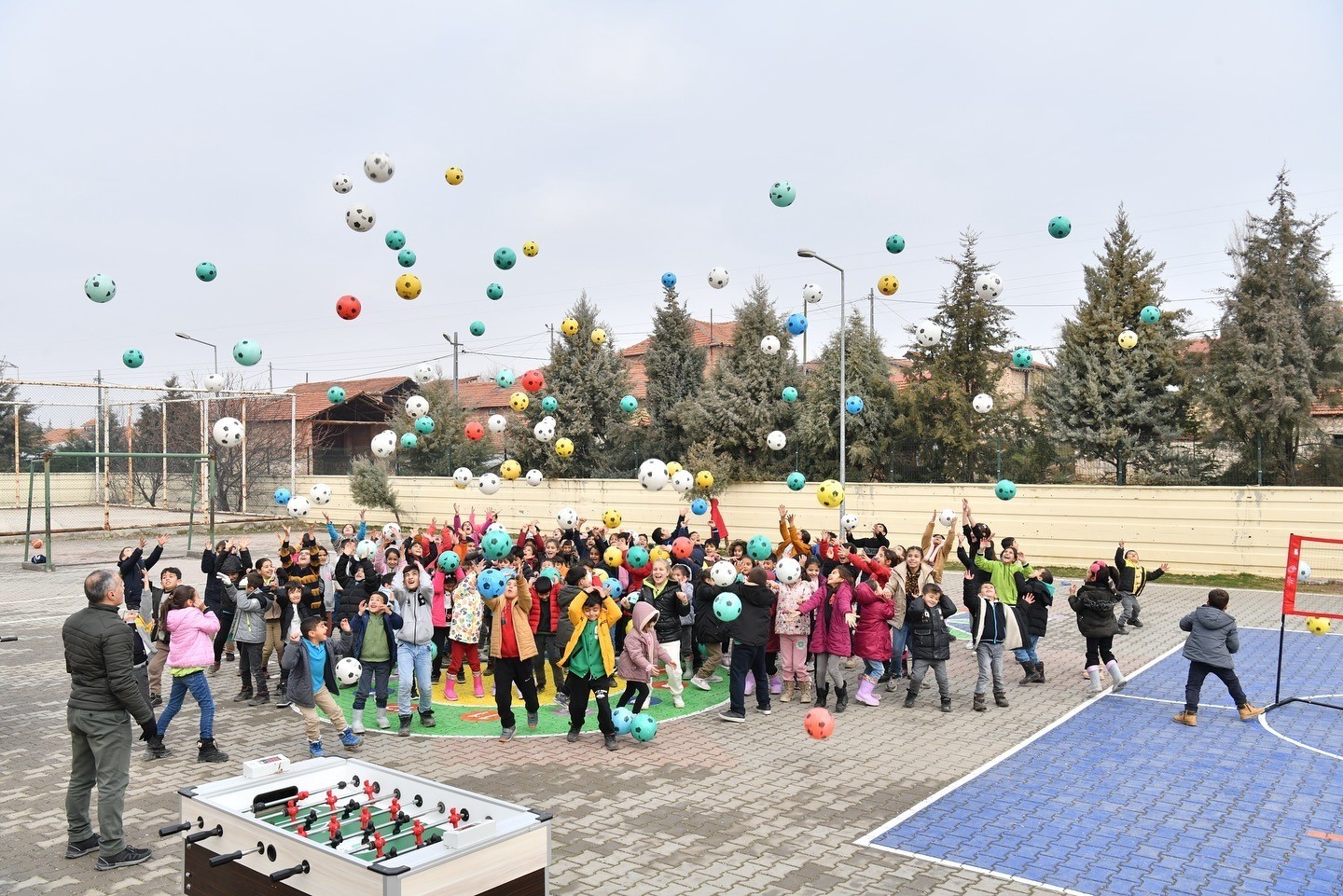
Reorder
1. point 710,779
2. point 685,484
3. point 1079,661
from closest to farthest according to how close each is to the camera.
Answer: point 710,779 < point 1079,661 < point 685,484

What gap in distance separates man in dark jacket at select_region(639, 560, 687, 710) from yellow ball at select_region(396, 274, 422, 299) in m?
5.55

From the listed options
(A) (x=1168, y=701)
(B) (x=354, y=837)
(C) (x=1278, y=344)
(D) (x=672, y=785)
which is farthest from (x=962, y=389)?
(B) (x=354, y=837)

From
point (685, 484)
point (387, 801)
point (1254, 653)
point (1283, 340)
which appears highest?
point (1283, 340)

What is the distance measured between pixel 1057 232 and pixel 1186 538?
11.3 m

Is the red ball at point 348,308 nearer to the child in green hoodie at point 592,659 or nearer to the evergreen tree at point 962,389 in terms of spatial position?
the child in green hoodie at point 592,659

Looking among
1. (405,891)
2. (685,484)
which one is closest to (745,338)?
(685,484)

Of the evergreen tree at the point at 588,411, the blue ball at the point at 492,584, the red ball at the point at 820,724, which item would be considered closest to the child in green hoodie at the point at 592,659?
the blue ball at the point at 492,584

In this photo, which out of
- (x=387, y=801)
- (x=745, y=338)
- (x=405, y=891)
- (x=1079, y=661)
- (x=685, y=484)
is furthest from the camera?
(x=745, y=338)

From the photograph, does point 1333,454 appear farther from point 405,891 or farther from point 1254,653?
point 405,891

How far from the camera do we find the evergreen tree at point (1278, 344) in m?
23.1

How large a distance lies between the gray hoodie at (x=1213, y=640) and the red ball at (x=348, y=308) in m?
11.1

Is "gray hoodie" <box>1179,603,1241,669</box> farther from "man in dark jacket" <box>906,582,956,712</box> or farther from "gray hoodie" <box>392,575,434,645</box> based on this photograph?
"gray hoodie" <box>392,575,434,645</box>

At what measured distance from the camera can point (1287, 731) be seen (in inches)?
410

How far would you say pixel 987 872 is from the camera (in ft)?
22.7
